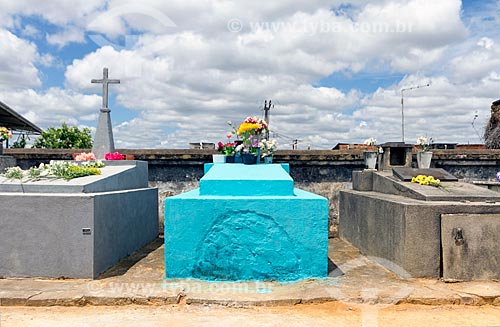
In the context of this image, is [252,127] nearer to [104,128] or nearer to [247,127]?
[247,127]

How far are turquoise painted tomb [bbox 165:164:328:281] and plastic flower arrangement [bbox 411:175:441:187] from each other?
97.6 inches

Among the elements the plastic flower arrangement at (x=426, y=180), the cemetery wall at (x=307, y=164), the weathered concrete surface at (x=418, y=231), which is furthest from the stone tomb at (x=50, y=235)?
the plastic flower arrangement at (x=426, y=180)

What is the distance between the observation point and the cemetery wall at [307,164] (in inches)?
401

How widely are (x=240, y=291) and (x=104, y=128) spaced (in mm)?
5397

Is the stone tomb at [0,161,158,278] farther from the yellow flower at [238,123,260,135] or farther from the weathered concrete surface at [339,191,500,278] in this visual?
the weathered concrete surface at [339,191,500,278]

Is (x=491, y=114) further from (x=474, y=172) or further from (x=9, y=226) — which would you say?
→ (x=9, y=226)

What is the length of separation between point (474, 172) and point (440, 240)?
582cm

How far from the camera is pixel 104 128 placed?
8930 mm

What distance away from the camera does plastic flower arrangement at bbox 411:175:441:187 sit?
7.03 metres

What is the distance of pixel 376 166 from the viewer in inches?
379

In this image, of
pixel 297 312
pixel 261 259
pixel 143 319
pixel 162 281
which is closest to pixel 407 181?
pixel 261 259

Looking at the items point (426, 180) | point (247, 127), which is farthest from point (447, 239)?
point (247, 127)

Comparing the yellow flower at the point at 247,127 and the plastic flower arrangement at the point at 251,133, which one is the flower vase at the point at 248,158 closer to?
the plastic flower arrangement at the point at 251,133

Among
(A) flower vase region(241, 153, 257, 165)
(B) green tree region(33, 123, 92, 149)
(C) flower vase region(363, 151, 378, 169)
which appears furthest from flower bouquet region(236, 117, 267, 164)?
(B) green tree region(33, 123, 92, 149)
